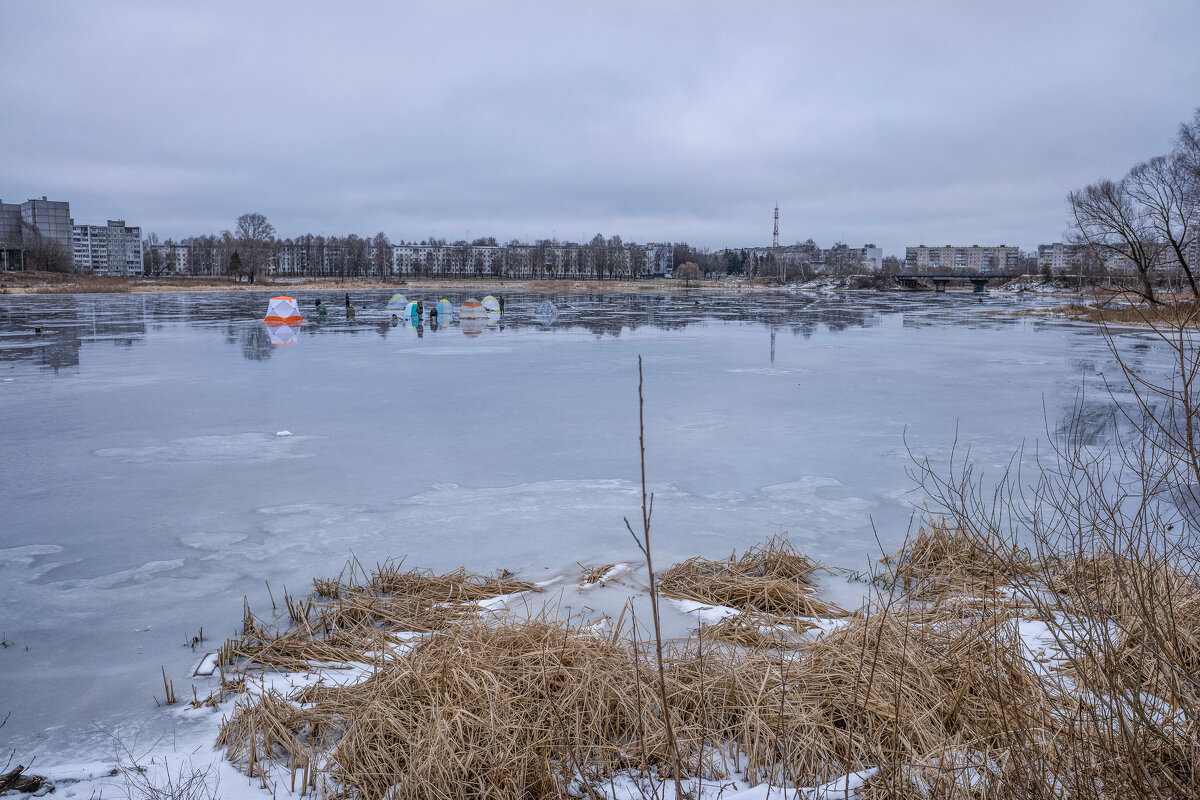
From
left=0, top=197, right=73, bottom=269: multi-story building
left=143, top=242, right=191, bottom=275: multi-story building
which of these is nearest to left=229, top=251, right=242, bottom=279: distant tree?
left=0, top=197, right=73, bottom=269: multi-story building

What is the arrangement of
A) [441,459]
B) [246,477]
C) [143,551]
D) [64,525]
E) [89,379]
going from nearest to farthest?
[143,551]
[64,525]
[246,477]
[441,459]
[89,379]

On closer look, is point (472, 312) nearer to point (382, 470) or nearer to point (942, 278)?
point (382, 470)

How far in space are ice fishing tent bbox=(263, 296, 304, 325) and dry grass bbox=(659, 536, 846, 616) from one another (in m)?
24.7

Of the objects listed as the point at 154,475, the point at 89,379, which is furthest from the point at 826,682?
the point at 89,379

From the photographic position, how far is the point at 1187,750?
2.09 metres

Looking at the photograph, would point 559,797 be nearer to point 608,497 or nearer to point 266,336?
point 608,497

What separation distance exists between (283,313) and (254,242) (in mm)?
60226

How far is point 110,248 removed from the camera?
156875mm

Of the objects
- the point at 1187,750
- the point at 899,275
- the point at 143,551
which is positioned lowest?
the point at 143,551

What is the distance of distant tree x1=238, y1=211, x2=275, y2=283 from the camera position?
80588 mm

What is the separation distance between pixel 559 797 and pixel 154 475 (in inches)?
236

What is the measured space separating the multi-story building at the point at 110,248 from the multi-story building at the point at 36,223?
40.1ft

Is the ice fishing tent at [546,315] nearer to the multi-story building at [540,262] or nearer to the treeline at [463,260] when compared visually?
the treeline at [463,260]

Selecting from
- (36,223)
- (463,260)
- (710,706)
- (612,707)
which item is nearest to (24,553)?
(612,707)
